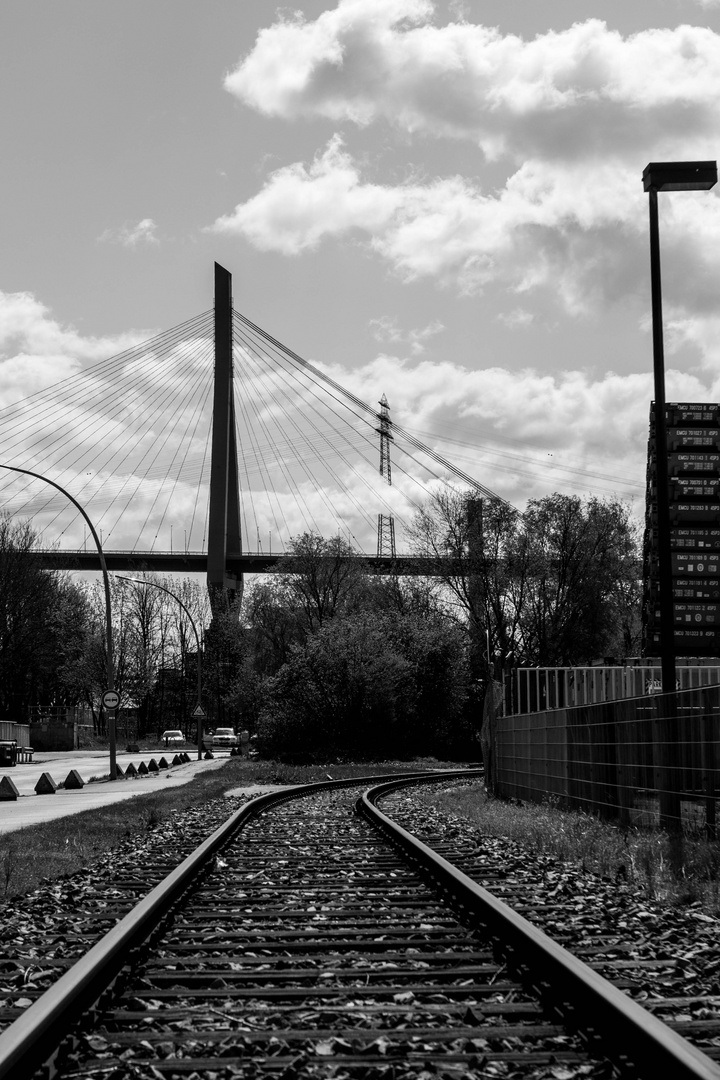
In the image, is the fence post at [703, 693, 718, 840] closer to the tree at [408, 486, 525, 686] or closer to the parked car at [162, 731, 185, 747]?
the tree at [408, 486, 525, 686]

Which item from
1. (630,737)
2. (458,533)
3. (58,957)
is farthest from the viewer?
(458,533)

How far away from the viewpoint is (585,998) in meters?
5.26

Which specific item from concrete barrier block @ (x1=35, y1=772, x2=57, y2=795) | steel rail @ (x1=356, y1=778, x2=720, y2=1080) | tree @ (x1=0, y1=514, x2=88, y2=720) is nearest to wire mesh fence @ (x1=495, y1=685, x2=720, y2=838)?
steel rail @ (x1=356, y1=778, x2=720, y2=1080)

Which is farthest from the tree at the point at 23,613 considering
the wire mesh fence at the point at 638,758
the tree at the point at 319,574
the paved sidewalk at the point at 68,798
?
the wire mesh fence at the point at 638,758

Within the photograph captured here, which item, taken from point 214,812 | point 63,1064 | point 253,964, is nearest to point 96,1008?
point 63,1064

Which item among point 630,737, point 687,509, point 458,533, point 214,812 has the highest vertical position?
point 458,533

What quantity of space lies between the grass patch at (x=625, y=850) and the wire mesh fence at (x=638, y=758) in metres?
0.24

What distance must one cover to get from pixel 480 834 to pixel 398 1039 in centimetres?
1037

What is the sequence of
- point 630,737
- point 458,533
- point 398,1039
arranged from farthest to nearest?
1. point 458,533
2. point 630,737
3. point 398,1039

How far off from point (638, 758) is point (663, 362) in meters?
5.72

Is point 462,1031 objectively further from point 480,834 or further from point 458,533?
point 458,533

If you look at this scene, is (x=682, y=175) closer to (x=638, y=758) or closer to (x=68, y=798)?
(x=638, y=758)

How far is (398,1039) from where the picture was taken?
497cm

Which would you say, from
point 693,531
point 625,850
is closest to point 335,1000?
point 625,850
